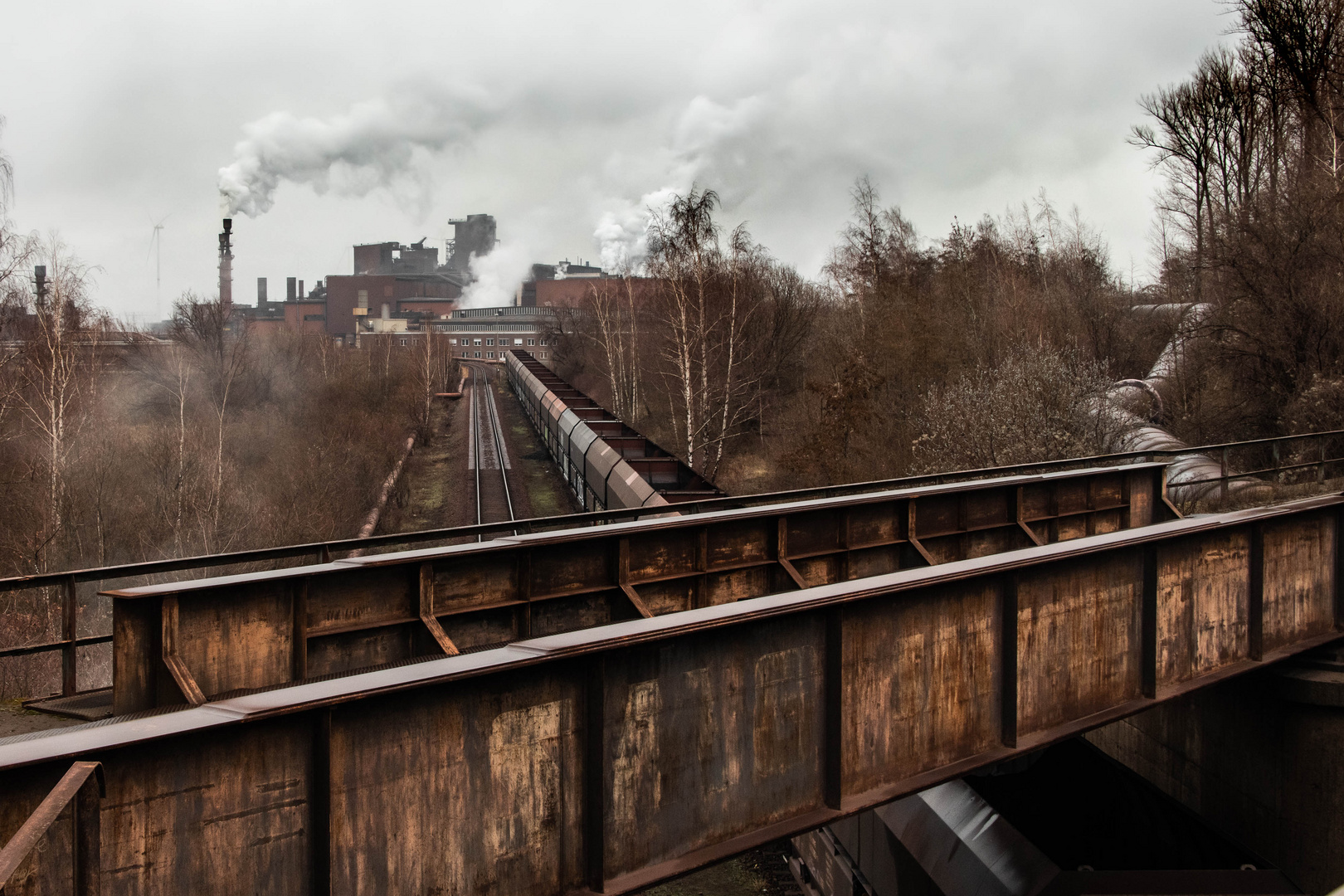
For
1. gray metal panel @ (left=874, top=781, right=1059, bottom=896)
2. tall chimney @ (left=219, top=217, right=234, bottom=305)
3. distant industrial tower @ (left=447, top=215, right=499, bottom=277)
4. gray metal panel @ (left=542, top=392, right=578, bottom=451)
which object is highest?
distant industrial tower @ (left=447, top=215, right=499, bottom=277)

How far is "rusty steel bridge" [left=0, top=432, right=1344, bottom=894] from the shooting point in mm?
3367

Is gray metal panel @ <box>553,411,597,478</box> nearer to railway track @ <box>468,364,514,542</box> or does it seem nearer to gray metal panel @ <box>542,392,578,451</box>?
gray metal panel @ <box>542,392,578,451</box>

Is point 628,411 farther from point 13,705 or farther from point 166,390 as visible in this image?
point 13,705

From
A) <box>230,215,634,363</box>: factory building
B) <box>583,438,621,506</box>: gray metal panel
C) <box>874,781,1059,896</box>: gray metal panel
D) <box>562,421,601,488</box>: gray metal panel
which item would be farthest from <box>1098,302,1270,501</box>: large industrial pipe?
<box>230,215,634,363</box>: factory building

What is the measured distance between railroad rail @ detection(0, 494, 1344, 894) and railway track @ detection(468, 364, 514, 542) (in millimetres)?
8478

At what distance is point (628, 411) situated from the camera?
43188 mm

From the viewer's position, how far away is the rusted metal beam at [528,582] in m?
5.43

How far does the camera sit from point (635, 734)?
4.51m

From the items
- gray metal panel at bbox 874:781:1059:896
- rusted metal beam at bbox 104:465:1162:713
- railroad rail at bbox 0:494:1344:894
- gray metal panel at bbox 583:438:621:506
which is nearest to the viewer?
railroad rail at bbox 0:494:1344:894

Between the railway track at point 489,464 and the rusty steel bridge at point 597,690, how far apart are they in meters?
6.52

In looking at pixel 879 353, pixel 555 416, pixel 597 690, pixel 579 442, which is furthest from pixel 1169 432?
pixel 597 690

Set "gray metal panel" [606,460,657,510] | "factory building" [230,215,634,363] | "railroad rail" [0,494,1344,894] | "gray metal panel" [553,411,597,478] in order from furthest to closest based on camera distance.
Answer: "factory building" [230,215,634,363], "gray metal panel" [553,411,597,478], "gray metal panel" [606,460,657,510], "railroad rail" [0,494,1344,894]

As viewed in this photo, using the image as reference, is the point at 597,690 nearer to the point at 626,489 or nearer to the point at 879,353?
the point at 626,489

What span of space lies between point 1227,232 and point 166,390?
32.7 meters
